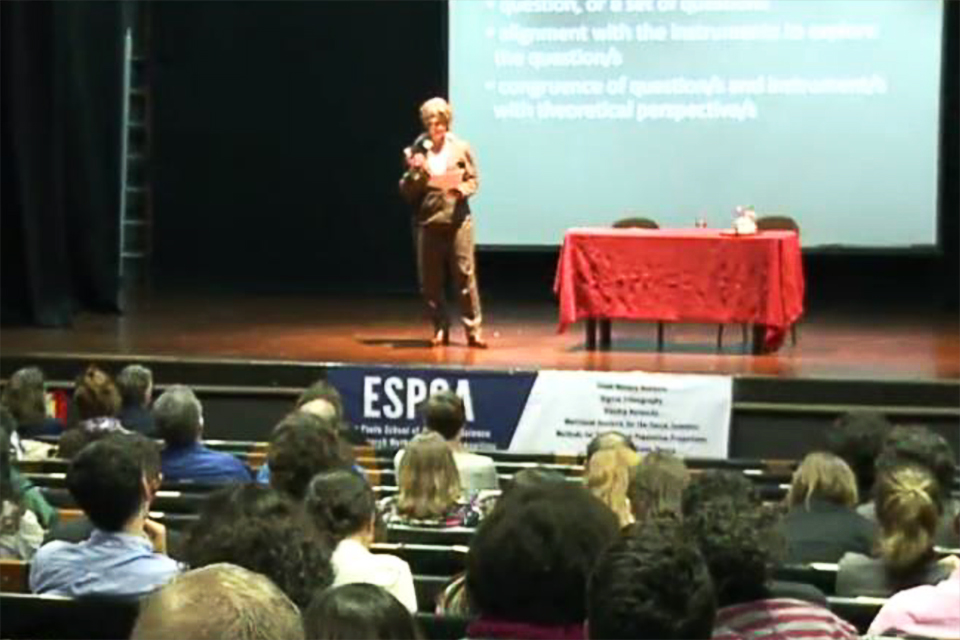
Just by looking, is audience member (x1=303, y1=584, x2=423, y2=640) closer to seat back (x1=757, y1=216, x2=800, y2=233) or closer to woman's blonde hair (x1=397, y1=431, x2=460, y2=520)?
woman's blonde hair (x1=397, y1=431, x2=460, y2=520)

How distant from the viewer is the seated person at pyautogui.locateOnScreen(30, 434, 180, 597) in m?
3.22

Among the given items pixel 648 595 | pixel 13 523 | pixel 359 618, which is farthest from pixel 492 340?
pixel 359 618

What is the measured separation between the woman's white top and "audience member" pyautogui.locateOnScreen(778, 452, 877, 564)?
1.05m

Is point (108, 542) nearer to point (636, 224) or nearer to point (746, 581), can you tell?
point (746, 581)

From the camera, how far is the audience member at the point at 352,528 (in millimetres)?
3082

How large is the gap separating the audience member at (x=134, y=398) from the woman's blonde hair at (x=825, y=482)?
8.82 feet

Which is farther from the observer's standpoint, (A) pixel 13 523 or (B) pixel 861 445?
(B) pixel 861 445

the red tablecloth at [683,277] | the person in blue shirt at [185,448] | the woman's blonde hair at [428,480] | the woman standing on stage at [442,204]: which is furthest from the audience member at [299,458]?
the red tablecloth at [683,277]

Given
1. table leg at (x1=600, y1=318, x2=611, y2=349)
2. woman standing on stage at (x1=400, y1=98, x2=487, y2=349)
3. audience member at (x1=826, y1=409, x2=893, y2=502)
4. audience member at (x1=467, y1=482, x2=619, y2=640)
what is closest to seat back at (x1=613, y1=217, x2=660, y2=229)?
table leg at (x1=600, y1=318, x2=611, y2=349)

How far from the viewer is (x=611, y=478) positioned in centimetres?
411

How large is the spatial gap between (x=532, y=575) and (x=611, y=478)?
1.99 metres

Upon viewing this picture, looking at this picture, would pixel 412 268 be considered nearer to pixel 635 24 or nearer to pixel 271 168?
pixel 271 168

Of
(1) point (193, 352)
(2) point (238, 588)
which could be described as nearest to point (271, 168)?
(1) point (193, 352)

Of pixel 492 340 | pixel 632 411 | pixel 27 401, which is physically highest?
pixel 27 401
